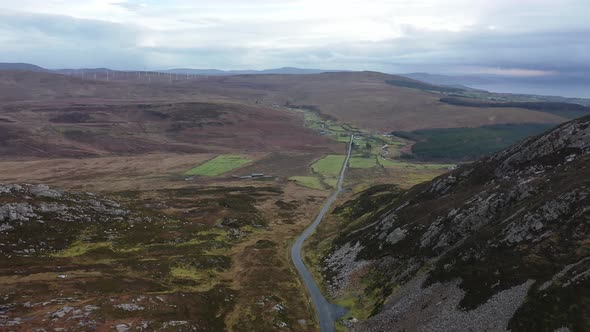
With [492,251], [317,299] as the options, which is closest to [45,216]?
[317,299]

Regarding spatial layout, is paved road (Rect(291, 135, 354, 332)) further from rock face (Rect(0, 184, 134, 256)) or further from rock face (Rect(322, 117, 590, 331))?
rock face (Rect(0, 184, 134, 256))

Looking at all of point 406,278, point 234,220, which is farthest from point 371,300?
point 234,220

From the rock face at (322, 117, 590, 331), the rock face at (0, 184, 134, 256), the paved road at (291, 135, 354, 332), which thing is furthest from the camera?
the rock face at (0, 184, 134, 256)

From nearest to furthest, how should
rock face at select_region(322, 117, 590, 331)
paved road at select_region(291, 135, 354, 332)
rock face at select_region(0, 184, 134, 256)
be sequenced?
rock face at select_region(322, 117, 590, 331) < paved road at select_region(291, 135, 354, 332) < rock face at select_region(0, 184, 134, 256)

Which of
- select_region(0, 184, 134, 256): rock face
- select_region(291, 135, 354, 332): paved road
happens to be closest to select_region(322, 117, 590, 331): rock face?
select_region(291, 135, 354, 332): paved road

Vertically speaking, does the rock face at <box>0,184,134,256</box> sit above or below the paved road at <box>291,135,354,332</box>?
above

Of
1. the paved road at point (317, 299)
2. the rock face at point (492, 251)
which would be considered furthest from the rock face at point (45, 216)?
the rock face at point (492, 251)

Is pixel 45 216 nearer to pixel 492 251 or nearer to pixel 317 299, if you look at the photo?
pixel 317 299

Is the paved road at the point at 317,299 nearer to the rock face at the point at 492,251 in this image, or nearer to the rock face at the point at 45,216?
the rock face at the point at 492,251
